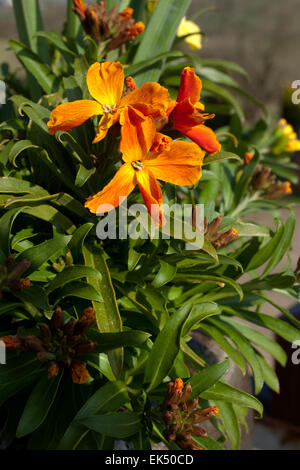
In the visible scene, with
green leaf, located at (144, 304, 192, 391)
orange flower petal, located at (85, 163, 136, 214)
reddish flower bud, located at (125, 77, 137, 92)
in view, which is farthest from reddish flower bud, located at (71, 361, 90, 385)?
reddish flower bud, located at (125, 77, 137, 92)

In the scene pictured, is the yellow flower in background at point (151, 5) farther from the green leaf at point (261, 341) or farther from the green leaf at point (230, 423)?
the green leaf at point (230, 423)

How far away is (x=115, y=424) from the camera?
642 mm

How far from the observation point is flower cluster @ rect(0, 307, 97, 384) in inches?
24.0

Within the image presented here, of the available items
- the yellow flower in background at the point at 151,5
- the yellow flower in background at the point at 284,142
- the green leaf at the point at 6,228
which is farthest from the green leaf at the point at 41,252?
the yellow flower in background at the point at 284,142

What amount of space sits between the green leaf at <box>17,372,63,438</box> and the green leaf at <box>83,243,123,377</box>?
0.10 meters

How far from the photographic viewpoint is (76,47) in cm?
101

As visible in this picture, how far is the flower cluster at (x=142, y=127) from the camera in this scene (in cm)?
60

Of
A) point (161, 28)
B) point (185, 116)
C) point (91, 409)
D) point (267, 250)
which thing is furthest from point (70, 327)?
point (161, 28)

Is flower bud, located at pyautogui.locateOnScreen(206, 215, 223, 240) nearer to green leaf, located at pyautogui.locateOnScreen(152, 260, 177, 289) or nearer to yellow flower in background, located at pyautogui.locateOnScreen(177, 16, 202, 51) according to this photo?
green leaf, located at pyautogui.locateOnScreen(152, 260, 177, 289)

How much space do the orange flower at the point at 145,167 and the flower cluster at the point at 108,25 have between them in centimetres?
38

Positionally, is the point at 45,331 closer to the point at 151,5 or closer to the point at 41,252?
the point at 41,252

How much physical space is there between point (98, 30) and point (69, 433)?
0.73 m

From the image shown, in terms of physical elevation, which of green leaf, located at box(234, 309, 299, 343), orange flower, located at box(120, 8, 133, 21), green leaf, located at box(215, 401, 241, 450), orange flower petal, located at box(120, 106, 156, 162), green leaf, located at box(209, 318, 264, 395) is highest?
orange flower, located at box(120, 8, 133, 21)
